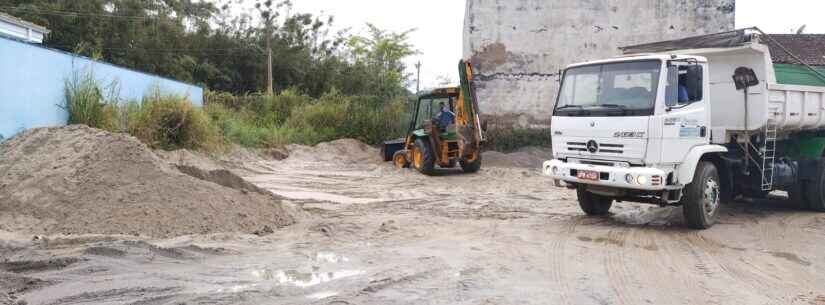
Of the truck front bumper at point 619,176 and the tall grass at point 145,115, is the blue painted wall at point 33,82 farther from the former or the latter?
the truck front bumper at point 619,176

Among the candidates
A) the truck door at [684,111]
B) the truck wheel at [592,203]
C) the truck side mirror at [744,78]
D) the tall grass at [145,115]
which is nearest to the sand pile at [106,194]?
the tall grass at [145,115]

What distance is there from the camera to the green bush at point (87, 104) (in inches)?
426

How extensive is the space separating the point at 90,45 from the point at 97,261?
24.9 meters

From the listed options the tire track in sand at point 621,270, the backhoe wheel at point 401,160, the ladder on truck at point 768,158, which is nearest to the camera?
the tire track in sand at point 621,270

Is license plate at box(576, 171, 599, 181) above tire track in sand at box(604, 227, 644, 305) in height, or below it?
above

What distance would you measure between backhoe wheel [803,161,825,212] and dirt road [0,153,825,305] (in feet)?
1.22

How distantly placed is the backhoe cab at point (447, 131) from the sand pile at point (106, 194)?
6.53 m

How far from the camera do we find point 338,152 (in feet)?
66.7

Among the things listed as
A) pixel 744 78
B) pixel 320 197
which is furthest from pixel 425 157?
pixel 744 78

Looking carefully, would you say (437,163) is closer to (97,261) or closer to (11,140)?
(11,140)

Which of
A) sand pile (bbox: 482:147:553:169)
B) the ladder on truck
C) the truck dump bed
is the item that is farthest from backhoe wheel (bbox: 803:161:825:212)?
sand pile (bbox: 482:147:553:169)

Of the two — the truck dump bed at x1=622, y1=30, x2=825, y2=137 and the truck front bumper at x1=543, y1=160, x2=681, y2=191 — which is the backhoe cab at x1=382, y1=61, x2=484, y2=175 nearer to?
the truck dump bed at x1=622, y1=30, x2=825, y2=137

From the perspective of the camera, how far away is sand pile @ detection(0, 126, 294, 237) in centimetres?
691

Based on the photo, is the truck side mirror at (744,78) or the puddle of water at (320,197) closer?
the truck side mirror at (744,78)
